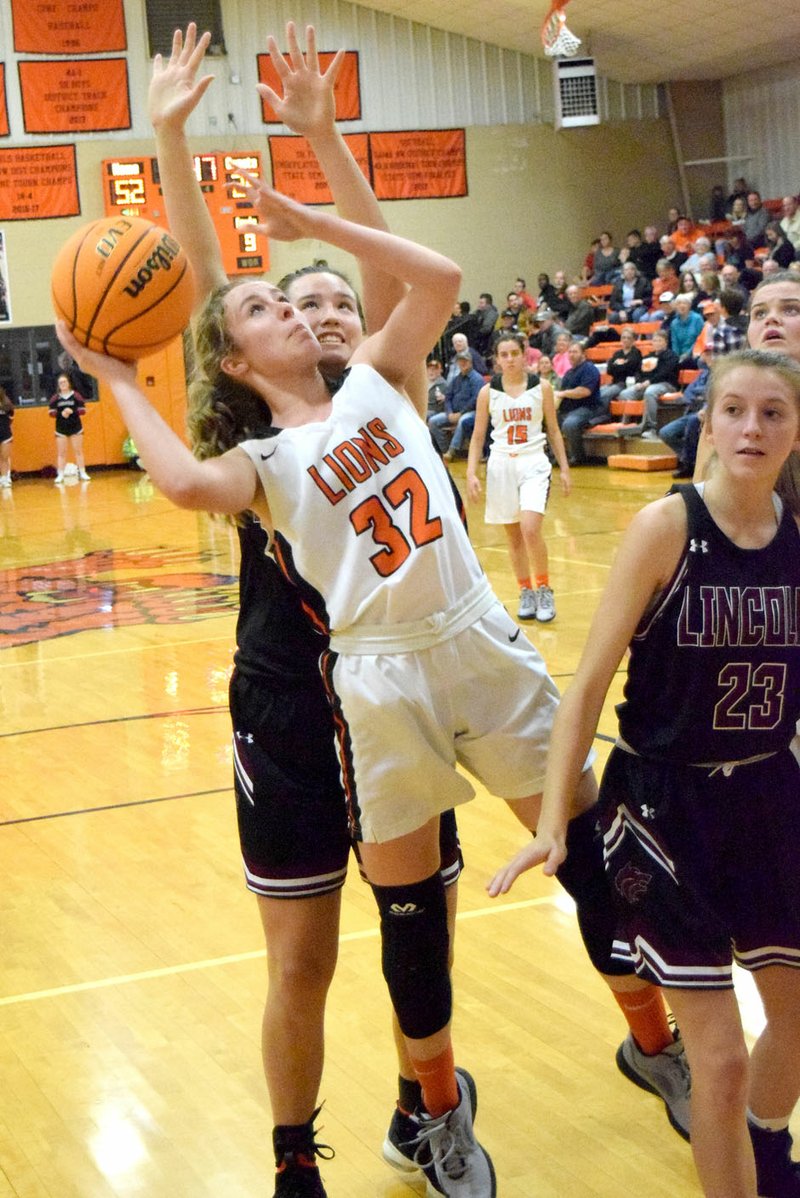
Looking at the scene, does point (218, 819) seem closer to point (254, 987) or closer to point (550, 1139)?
point (254, 987)

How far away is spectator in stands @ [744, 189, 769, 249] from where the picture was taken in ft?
64.7

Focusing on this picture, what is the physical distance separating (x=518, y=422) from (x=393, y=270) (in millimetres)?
6691

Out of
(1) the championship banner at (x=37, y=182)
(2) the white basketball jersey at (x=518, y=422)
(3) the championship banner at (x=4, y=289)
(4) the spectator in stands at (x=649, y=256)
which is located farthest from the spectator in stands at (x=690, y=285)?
(3) the championship banner at (x=4, y=289)

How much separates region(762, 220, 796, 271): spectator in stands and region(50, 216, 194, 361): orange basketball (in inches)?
606

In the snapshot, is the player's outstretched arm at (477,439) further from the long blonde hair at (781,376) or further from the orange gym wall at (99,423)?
the orange gym wall at (99,423)

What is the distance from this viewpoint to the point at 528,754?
8.43 ft

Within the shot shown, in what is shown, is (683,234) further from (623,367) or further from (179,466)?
(179,466)

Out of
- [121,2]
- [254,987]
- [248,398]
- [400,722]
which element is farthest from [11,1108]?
[121,2]

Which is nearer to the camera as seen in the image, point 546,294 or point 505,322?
point 505,322

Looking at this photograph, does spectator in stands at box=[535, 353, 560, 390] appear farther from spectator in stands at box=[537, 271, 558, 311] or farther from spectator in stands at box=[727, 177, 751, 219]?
spectator in stands at box=[727, 177, 751, 219]

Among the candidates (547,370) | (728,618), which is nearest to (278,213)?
(728,618)

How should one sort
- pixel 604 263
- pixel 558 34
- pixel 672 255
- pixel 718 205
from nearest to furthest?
1. pixel 558 34
2. pixel 672 255
3. pixel 718 205
4. pixel 604 263

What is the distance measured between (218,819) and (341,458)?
2.95 metres

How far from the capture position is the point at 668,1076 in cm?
302
